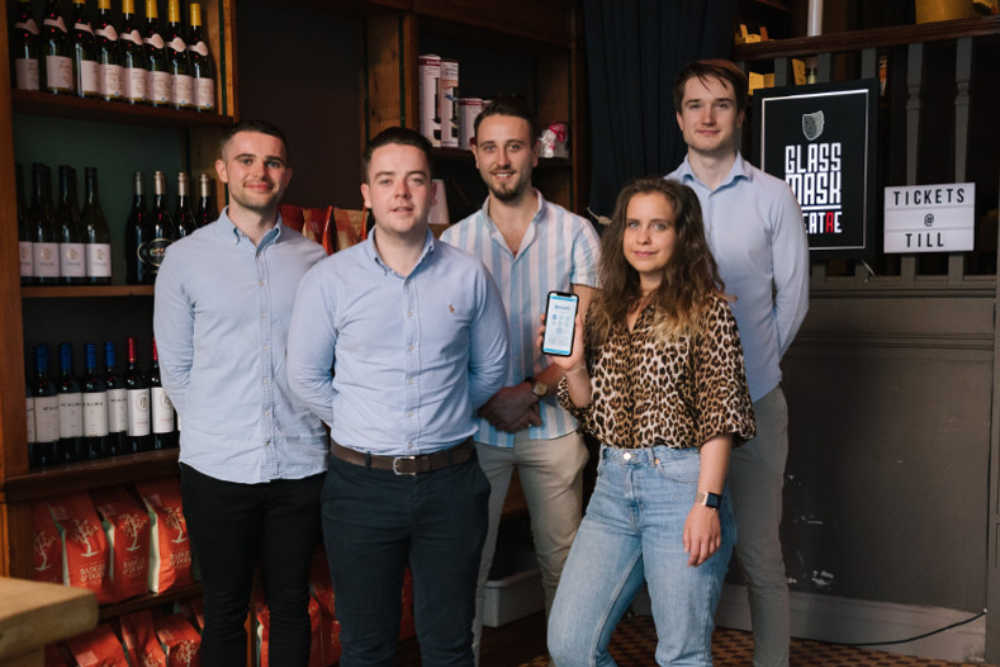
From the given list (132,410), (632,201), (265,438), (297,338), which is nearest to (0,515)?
(132,410)

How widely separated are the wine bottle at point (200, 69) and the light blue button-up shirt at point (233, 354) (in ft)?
1.52

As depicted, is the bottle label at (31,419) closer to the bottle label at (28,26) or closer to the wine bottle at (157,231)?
the wine bottle at (157,231)

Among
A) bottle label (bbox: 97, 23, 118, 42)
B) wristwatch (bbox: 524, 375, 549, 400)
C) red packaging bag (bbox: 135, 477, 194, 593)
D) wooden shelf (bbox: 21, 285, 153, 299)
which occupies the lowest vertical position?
red packaging bag (bbox: 135, 477, 194, 593)

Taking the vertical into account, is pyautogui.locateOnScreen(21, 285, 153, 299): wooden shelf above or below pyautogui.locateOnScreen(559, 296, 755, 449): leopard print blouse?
above

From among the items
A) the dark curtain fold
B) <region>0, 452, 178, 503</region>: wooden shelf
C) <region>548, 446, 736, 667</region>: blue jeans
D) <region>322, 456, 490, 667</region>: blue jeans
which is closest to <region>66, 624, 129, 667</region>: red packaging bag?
<region>0, 452, 178, 503</region>: wooden shelf

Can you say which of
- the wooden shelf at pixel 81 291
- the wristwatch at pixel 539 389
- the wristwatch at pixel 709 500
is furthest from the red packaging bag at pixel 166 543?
the wristwatch at pixel 709 500

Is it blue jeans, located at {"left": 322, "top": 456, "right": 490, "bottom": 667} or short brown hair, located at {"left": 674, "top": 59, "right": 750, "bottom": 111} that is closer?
blue jeans, located at {"left": 322, "top": 456, "right": 490, "bottom": 667}

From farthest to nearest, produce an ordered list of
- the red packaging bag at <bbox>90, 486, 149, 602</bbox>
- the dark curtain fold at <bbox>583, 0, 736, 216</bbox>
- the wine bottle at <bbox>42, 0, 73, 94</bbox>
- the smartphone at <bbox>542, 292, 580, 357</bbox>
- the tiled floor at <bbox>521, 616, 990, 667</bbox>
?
the dark curtain fold at <bbox>583, 0, 736, 216</bbox> → the tiled floor at <bbox>521, 616, 990, 667</bbox> → the red packaging bag at <bbox>90, 486, 149, 602</bbox> → the wine bottle at <bbox>42, 0, 73, 94</bbox> → the smartphone at <bbox>542, 292, 580, 357</bbox>

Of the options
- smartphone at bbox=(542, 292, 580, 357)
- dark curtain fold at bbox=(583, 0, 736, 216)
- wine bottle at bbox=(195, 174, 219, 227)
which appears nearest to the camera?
smartphone at bbox=(542, 292, 580, 357)

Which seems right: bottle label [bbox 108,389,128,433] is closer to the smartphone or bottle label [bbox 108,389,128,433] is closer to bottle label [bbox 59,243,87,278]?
bottle label [bbox 59,243,87,278]

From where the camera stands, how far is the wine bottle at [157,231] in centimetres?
267

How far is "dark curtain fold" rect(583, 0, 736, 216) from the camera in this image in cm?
343

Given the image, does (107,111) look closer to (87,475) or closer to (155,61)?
(155,61)

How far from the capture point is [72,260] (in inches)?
97.7
